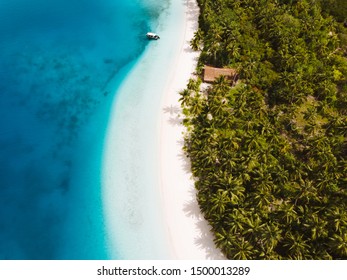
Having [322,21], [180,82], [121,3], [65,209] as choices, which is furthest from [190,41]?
[65,209]

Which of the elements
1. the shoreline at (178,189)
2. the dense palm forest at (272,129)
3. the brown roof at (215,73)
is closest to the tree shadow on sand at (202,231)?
the shoreline at (178,189)

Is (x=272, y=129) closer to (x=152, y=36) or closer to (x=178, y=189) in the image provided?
(x=178, y=189)

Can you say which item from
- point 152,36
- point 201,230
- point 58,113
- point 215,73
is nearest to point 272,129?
point 215,73

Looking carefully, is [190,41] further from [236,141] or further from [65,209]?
[65,209]

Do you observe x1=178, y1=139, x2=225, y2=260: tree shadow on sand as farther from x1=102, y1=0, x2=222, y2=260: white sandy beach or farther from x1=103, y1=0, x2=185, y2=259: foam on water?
x1=103, y1=0, x2=185, y2=259: foam on water

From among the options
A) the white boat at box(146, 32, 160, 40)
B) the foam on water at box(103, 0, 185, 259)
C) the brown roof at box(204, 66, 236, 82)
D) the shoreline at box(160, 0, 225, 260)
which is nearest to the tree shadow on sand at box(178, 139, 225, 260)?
the shoreline at box(160, 0, 225, 260)

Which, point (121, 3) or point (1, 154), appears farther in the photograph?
point (121, 3)

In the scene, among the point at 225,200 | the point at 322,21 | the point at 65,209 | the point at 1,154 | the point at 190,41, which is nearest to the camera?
the point at 225,200
